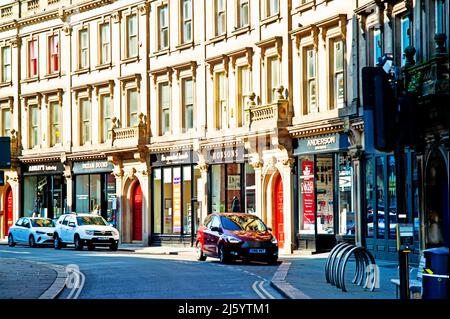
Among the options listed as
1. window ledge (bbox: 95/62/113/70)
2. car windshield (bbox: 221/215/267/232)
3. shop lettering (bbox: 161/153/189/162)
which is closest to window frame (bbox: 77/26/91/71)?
window ledge (bbox: 95/62/113/70)

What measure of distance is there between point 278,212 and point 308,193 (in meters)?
2.80

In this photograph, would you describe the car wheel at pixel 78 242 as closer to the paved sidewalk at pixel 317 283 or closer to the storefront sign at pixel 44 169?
the paved sidewalk at pixel 317 283

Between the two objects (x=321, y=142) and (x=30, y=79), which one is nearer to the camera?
(x=321, y=142)

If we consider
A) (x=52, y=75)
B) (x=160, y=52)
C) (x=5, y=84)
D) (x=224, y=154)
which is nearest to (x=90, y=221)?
(x=224, y=154)

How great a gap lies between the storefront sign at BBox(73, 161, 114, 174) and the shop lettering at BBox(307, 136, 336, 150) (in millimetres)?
17156

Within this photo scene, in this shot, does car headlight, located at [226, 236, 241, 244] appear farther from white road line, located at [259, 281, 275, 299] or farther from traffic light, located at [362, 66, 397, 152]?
traffic light, located at [362, 66, 397, 152]

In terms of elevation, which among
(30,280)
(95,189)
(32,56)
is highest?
(32,56)

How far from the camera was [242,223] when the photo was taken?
3431cm

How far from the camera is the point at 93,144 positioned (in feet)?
184

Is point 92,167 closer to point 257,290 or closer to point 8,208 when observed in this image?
point 8,208

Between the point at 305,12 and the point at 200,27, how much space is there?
8570mm

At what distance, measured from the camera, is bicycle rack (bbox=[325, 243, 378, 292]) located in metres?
21.9
